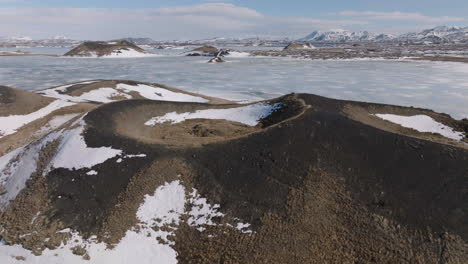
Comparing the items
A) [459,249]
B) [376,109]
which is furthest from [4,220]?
[376,109]

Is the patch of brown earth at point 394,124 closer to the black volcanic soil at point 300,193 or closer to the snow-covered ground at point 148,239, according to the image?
the black volcanic soil at point 300,193

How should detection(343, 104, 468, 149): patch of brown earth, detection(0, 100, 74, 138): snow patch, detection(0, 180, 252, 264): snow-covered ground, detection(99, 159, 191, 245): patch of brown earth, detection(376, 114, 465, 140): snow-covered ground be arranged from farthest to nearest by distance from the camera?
detection(0, 100, 74, 138): snow patch < detection(376, 114, 465, 140): snow-covered ground < detection(343, 104, 468, 149): patch of brown earth < detection(99, 159, 191, 245): patch of brown earth < detection(0, 180, 252, 264): snow-covered ground

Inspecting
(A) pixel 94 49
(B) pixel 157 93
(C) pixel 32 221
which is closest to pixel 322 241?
(C) pixel 32 221

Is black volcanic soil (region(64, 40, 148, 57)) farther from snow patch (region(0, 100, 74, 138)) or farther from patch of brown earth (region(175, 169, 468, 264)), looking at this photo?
patch of brown earth (region(175, 169, 468, 264))

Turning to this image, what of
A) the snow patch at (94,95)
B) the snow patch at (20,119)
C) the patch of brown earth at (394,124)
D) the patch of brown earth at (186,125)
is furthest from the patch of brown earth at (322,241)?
the snow patch at (94,95)

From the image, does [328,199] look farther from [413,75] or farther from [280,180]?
[413,75]

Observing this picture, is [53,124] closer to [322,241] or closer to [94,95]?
[94,95]

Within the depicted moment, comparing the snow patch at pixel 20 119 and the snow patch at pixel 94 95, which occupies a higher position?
the snow patch at pixel 94 95

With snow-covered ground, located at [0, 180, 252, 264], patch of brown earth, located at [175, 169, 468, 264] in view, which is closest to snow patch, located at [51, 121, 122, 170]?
snow-covered ground, located at [0, 180, 252, 264]
